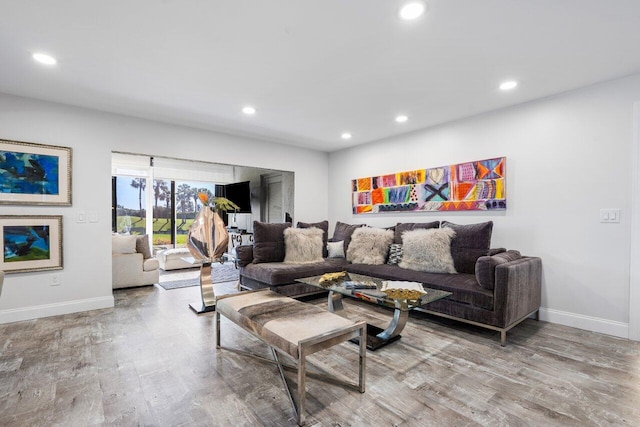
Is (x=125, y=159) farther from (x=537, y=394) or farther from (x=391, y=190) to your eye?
(x=537, y=394)

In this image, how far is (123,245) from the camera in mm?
4602

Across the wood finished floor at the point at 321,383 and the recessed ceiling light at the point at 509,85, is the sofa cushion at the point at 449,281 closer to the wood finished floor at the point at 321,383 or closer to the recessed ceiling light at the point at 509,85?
the wood finished floor at the point at 321,383

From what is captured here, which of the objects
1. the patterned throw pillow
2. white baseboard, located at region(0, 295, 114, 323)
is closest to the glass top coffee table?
the patterned throw pillow

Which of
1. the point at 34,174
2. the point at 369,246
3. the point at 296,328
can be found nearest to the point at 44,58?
the point at 34,174

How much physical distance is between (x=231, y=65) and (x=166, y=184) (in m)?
5.10

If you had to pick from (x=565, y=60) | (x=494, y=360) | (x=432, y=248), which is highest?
(x=565, y=60)

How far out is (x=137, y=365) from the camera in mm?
2172

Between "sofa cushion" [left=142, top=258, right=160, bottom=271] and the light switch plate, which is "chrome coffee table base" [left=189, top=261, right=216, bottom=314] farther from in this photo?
the light switch plate

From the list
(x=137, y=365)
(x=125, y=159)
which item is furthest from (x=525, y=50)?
(x=125, y=159)

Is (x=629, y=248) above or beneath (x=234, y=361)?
above

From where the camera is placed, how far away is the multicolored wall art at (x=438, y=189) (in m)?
3.48

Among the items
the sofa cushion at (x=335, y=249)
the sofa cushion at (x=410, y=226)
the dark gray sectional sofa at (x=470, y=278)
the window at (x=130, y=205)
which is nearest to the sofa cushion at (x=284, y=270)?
the dark gray sectional sofa at (x=470, y=278)

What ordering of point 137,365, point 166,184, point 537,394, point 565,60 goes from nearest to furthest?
1. point 537,394
2. point 137,365
3. point 565,60
4. point 166,184

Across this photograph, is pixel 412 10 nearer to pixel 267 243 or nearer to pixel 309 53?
pixel 309 53
